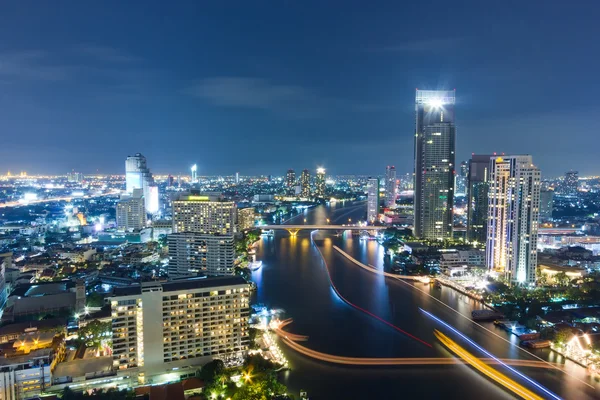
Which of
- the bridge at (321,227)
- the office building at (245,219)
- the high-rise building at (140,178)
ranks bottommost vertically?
the bridge at (321,227)

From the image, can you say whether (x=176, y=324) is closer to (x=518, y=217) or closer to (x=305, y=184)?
(x=518, y=217)

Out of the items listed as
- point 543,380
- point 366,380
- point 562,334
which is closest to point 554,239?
point 562,334

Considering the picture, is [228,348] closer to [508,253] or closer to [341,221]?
[508,253]

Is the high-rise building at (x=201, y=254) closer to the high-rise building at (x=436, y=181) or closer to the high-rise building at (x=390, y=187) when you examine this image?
the high-rise building at (x=436, y=181)

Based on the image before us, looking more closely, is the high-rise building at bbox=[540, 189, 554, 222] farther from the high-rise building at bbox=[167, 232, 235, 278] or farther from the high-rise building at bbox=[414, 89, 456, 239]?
the high-rise building at bbox=[167, 232, 235, 278]

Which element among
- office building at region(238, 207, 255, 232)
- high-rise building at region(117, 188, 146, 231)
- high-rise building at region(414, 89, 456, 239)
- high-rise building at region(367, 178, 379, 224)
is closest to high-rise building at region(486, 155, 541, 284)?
high-rise building at region(414, 89, 456, 239)

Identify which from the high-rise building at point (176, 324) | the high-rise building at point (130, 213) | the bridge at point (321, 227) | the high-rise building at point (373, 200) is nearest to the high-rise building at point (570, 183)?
the high-rise building at point (373, 200)
